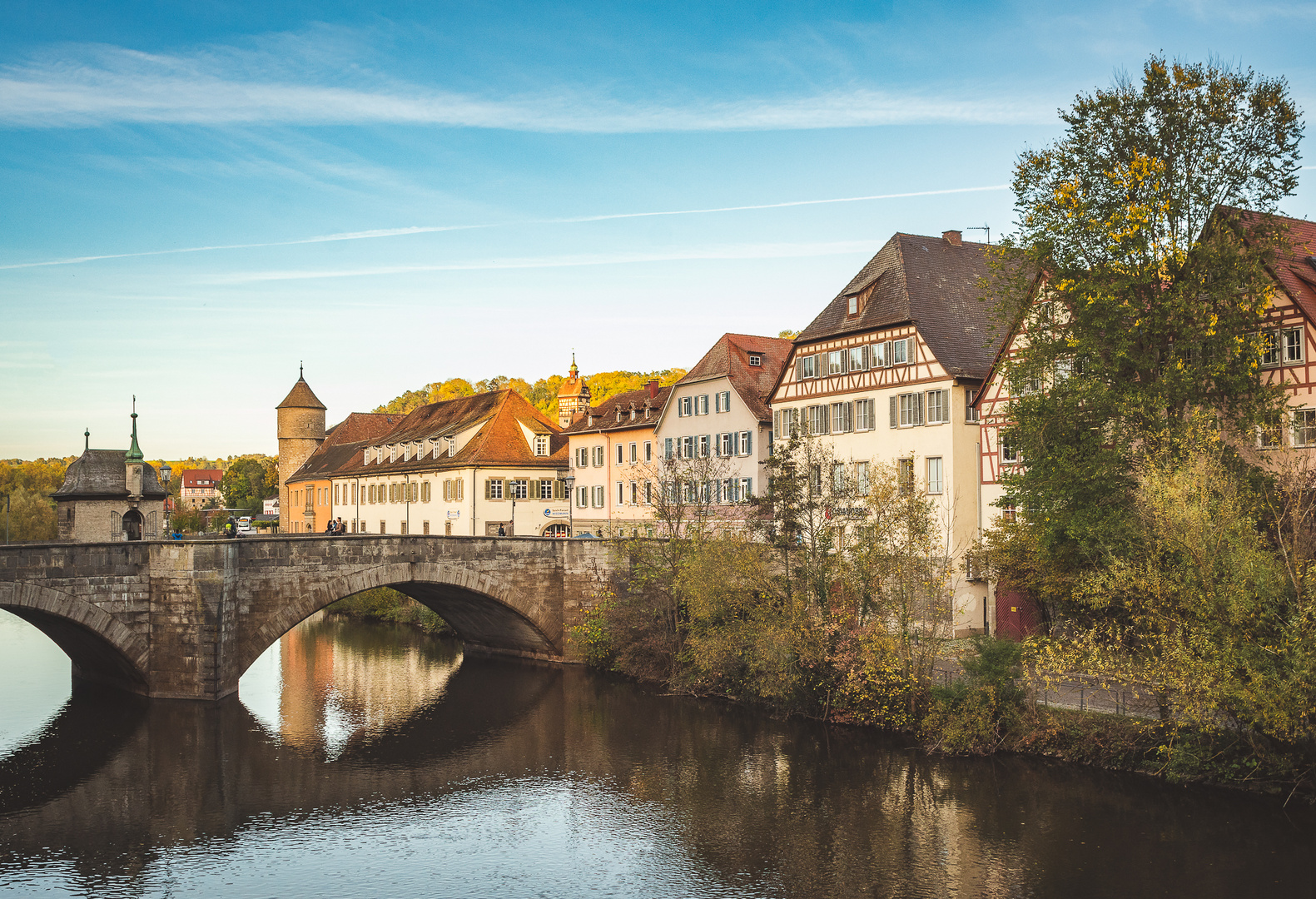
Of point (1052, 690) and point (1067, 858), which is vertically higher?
point (1052, 690)

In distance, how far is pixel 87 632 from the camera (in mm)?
29594

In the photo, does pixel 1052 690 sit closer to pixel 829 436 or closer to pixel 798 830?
pixel 798 830

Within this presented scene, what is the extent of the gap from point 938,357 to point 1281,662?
1890 cm

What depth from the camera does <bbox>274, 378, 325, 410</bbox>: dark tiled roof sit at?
8075 centimetres

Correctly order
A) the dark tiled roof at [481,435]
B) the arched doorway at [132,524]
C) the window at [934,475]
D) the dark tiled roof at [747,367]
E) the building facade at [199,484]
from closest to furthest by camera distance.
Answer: the arched doorway at [132,524]
the window at [934,475]
the dark tiled roof at [747,367]
the dark tiled roof at [481,435]
the building facade at [199,484]

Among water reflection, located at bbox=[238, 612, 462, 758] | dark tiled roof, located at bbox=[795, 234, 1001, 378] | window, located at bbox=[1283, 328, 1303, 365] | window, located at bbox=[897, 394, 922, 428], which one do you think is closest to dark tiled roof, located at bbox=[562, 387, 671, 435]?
dark tiled roof, located at bbox=[795, 234, 1001, 378]

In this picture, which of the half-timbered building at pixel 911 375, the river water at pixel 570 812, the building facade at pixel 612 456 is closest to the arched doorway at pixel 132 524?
the river water at pixel 570 812

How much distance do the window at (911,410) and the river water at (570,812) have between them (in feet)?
40.8

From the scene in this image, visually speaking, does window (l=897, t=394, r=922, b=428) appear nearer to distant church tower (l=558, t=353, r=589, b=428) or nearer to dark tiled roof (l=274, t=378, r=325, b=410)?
distant church tower (l=558, t=353, r=589, b=428)

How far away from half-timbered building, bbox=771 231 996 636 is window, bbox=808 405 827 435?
4cm

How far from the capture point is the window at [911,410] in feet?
125

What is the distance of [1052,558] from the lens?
28.7 meters

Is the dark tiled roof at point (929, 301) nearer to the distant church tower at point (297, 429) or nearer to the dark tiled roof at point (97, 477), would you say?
the dark tiled roof at point (97, 477)

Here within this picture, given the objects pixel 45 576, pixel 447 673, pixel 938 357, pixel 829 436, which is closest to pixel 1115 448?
pixel 938 357
